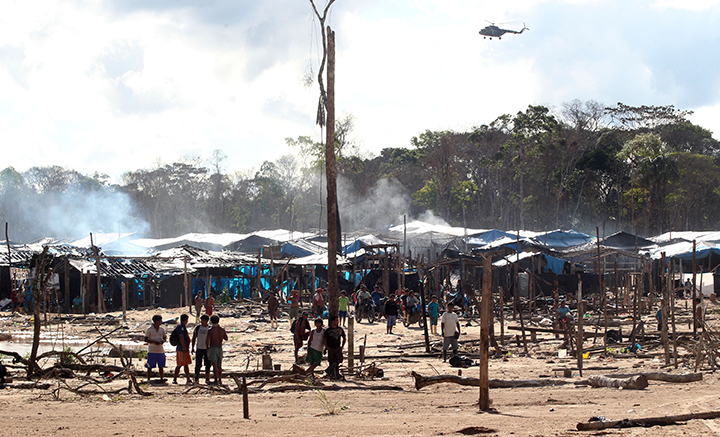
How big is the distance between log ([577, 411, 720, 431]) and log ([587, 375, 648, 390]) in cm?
293

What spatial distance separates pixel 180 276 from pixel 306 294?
633 centimetres

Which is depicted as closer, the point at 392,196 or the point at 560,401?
the point at 560,401

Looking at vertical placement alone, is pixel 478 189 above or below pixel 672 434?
Result: above

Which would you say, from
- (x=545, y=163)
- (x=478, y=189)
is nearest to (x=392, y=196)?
(x=478, y=189)

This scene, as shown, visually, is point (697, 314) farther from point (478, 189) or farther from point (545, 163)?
point (478, 189)

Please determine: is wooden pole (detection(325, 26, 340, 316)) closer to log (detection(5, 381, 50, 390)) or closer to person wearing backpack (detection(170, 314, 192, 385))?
person wearing backpack (detection(170, 314, 192, 385))

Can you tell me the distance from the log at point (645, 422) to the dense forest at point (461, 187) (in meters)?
48.1

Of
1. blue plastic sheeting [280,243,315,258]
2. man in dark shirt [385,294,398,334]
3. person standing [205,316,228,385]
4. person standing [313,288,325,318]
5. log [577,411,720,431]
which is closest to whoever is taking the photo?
log [577,411,720,431]

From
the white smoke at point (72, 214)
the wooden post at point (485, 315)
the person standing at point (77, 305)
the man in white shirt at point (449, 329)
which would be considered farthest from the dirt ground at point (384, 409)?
the white smoke at point (72, 214)

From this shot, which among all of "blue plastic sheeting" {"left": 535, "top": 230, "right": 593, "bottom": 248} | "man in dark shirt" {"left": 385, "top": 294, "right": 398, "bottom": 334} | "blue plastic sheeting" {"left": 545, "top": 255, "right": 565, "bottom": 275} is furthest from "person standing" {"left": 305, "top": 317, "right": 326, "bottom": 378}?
"blue plastic sheeting" {"left": 535, "top": 230, "right": 593, "bottom": 248}

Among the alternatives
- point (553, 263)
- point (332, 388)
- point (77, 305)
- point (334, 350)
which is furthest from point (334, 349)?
point (553, 263)

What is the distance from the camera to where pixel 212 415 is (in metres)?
9.34

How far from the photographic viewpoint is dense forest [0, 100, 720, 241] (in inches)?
2298

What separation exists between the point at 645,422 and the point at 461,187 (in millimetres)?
61156
